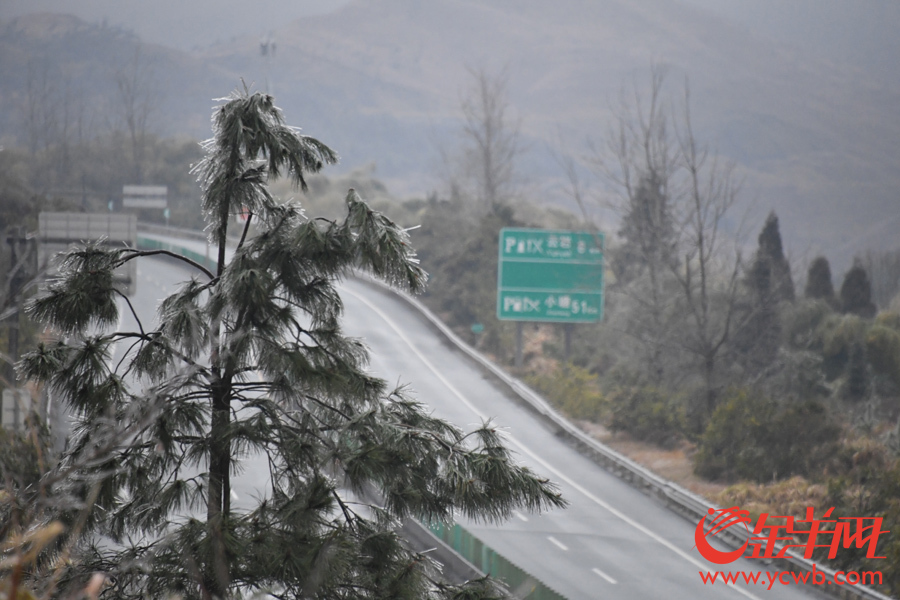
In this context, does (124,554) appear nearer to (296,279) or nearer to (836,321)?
(296,279)

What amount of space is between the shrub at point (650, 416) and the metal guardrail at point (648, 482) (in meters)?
2.38

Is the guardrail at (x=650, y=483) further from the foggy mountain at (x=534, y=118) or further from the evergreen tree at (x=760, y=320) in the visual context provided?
the foggy mountain at (x=534, y=118)

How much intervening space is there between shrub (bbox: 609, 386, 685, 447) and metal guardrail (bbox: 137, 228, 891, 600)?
7.82 feet

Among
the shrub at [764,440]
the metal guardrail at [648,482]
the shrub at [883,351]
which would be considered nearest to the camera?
the metal guardrail at [648,482]

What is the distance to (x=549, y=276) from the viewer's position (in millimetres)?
32219

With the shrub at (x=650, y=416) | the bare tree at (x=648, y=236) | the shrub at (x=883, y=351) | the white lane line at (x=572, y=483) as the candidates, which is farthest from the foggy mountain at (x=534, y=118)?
the shrub at (x=650, y=416)

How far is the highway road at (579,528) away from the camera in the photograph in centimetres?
1636

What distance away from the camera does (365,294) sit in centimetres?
4762

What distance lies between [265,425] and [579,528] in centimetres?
1493

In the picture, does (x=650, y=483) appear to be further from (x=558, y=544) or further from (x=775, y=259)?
(x=775, y=259)

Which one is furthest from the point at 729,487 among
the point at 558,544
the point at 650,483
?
the point at 558,544

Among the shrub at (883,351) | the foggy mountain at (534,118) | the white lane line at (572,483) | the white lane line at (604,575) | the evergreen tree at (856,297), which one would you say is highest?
the foggy mountain at (534,118)

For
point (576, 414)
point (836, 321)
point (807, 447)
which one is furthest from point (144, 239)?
point (807, 447)

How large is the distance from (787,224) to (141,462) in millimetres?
150694
